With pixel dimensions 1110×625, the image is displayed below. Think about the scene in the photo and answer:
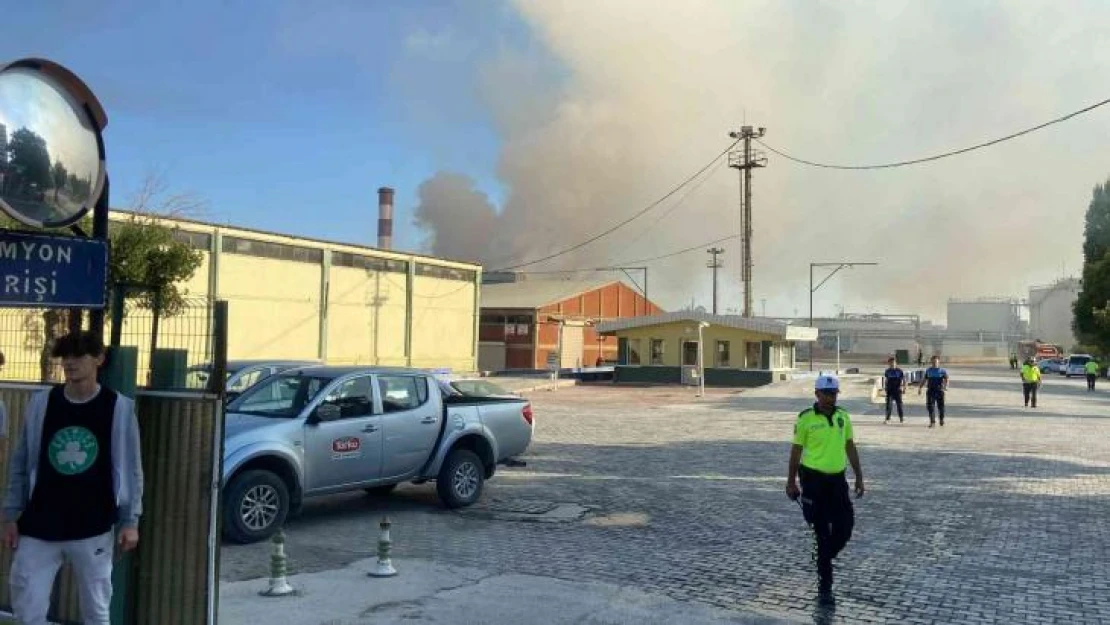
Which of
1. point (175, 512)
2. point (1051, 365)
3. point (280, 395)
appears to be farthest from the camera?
point (1051, 365)

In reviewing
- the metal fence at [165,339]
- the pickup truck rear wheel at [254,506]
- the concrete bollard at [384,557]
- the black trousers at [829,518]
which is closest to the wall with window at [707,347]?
the pickup truck rear wheel at [254,506]

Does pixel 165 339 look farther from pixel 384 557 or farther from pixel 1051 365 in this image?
pixel 1051 365

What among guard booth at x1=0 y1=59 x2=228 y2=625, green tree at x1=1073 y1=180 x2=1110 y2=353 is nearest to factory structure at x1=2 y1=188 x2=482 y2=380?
guard booth at x1=0 y1=59 x2=228 y2=625

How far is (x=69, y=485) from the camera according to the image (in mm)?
4215

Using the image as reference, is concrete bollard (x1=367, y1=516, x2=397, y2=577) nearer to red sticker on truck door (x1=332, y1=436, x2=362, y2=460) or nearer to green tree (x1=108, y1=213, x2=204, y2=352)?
red sticker on truck door (x1=332, y1=436, x2=362, y2=460)

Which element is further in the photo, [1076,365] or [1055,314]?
[1055,314]

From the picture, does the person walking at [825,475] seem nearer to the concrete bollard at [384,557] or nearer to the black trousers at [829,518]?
the black trousers at [829,518]

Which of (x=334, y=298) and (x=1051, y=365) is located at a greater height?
(x=334, y=298)

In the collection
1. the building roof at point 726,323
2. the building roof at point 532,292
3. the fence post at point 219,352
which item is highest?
the building roof at point 532,292

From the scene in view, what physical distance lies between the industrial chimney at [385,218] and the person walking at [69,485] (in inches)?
2468

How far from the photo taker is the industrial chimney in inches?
2613

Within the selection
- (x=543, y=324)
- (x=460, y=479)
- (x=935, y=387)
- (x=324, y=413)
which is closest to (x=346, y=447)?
(x=324, y=413)

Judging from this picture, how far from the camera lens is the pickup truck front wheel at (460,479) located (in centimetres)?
1038

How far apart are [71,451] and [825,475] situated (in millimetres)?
5181
